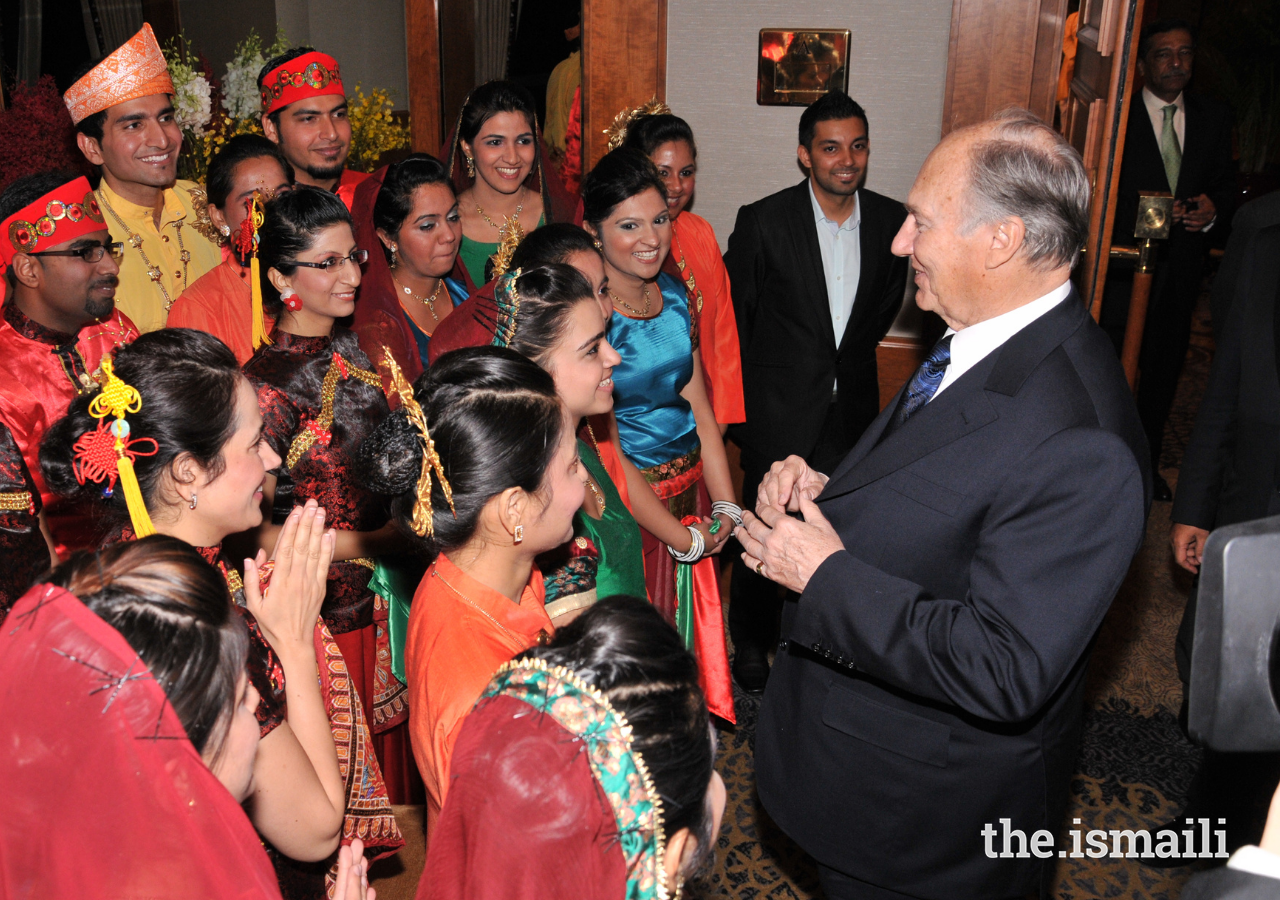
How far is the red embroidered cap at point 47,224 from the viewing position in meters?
2.18

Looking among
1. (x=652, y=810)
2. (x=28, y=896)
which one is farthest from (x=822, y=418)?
(x=28, y=896)

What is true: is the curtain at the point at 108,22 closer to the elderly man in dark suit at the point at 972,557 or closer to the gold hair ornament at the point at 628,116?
the gold hair ornament at the point at 628,116

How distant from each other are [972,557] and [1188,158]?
12.5ft

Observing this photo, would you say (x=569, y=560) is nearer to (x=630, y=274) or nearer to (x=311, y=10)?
(x=630, y=274)

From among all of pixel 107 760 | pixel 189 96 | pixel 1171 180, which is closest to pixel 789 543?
pixel 107 760

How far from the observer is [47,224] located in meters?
2.20

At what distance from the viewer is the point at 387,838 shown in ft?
6.02

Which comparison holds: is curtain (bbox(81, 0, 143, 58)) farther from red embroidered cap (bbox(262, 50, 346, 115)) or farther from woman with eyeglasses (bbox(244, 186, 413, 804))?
woman with eyeglasses (bbox(244, 186, 413, 804))

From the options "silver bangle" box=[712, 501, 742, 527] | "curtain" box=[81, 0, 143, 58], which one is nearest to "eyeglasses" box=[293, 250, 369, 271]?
"silver bangle" box=[712, 501, 742, 527]

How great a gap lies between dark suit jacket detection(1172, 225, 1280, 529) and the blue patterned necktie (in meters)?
1.04

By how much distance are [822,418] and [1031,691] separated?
7.35ft

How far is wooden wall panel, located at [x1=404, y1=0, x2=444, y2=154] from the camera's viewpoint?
4.59 metres

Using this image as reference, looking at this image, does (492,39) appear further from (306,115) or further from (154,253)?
(154,253)

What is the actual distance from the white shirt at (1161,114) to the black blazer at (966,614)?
3.46m
